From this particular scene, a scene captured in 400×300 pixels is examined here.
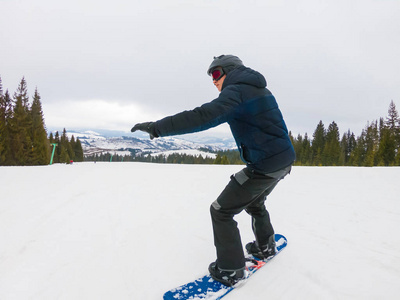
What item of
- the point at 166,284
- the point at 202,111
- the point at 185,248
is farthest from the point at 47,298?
the point at 202,111

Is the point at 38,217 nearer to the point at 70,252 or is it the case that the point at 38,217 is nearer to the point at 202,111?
the point at 70,252

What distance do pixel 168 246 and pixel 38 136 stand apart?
1997 inches

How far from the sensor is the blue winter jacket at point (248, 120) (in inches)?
75.0

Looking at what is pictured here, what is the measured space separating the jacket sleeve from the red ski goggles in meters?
0.43

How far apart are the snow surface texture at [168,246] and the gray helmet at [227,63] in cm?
222

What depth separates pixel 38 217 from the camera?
391 centimetres

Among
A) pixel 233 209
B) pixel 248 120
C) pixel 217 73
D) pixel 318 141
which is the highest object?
pixel 318 141

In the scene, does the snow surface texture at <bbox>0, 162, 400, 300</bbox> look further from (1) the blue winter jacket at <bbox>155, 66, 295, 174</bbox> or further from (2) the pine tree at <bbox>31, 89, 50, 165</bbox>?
(2) the pine tree at <bbox>31, 89, 50, 165</bbox>

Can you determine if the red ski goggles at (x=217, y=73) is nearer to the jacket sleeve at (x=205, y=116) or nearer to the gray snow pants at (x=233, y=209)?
the jacket sleeve at (x=205, y=116)

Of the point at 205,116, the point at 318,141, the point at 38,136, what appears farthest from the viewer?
the point at 318,141

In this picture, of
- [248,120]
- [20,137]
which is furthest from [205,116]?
[20,137]

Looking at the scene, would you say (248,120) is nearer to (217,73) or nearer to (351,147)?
(217,73)

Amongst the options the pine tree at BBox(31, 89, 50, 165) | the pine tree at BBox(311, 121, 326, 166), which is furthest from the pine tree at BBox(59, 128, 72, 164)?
the pine tree at BBox(311, 121, 326, 166)

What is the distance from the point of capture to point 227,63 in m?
2.30
